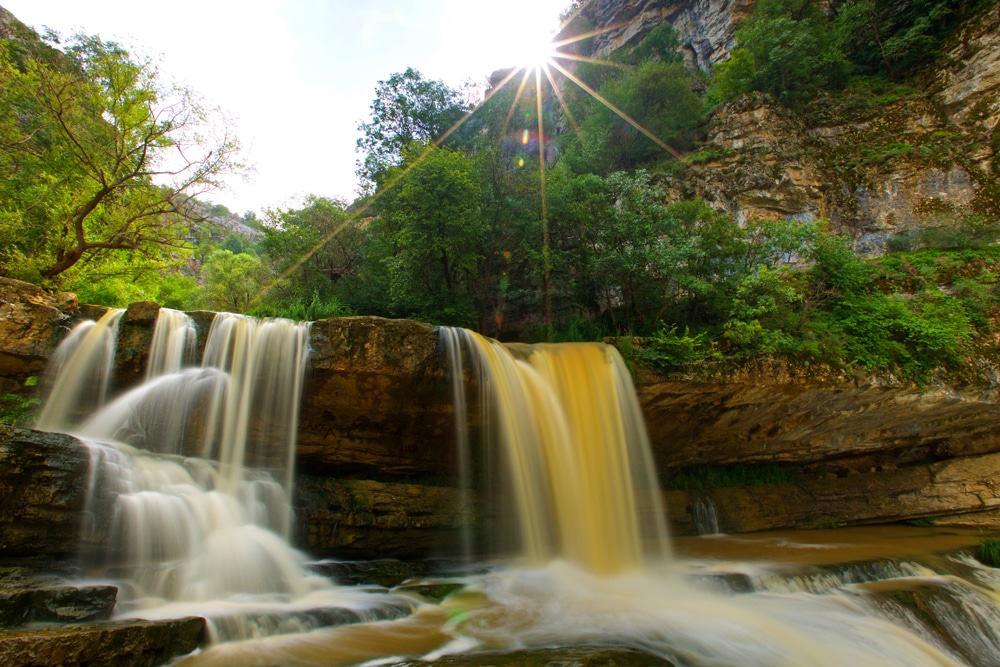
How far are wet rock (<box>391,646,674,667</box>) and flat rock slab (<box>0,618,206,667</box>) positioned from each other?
197cm

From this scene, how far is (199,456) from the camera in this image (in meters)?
6.96

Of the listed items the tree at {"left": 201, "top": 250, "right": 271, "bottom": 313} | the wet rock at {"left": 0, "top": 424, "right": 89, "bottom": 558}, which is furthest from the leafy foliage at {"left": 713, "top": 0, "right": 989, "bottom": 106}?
the wet rock at {"left": 0, "top": 424, "right": 89, "bottom": 558}

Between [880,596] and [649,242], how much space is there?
8327mm

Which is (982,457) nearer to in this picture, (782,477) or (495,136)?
(782,477)

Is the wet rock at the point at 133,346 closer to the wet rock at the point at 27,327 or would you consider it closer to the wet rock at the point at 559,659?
the wet rock at the point at 27,327

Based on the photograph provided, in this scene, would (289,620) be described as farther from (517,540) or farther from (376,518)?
(517,540)

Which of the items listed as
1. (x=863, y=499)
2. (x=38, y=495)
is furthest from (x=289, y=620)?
(x=863, y=499)

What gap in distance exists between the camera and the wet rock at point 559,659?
151 inches

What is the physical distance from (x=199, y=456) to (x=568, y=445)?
19.8 feet

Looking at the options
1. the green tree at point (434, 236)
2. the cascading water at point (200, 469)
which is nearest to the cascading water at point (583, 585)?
the cascading water at point (200, 469)

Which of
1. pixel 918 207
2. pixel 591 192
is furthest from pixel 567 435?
pixel 918 207

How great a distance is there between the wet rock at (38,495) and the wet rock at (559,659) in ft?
13.5

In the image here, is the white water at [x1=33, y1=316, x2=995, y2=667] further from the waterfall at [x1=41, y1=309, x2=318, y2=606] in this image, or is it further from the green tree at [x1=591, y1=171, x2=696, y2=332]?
the green tree at [x1=591, y1=171, x2=696, y2=332]

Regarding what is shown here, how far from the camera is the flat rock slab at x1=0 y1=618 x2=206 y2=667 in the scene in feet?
10.6
